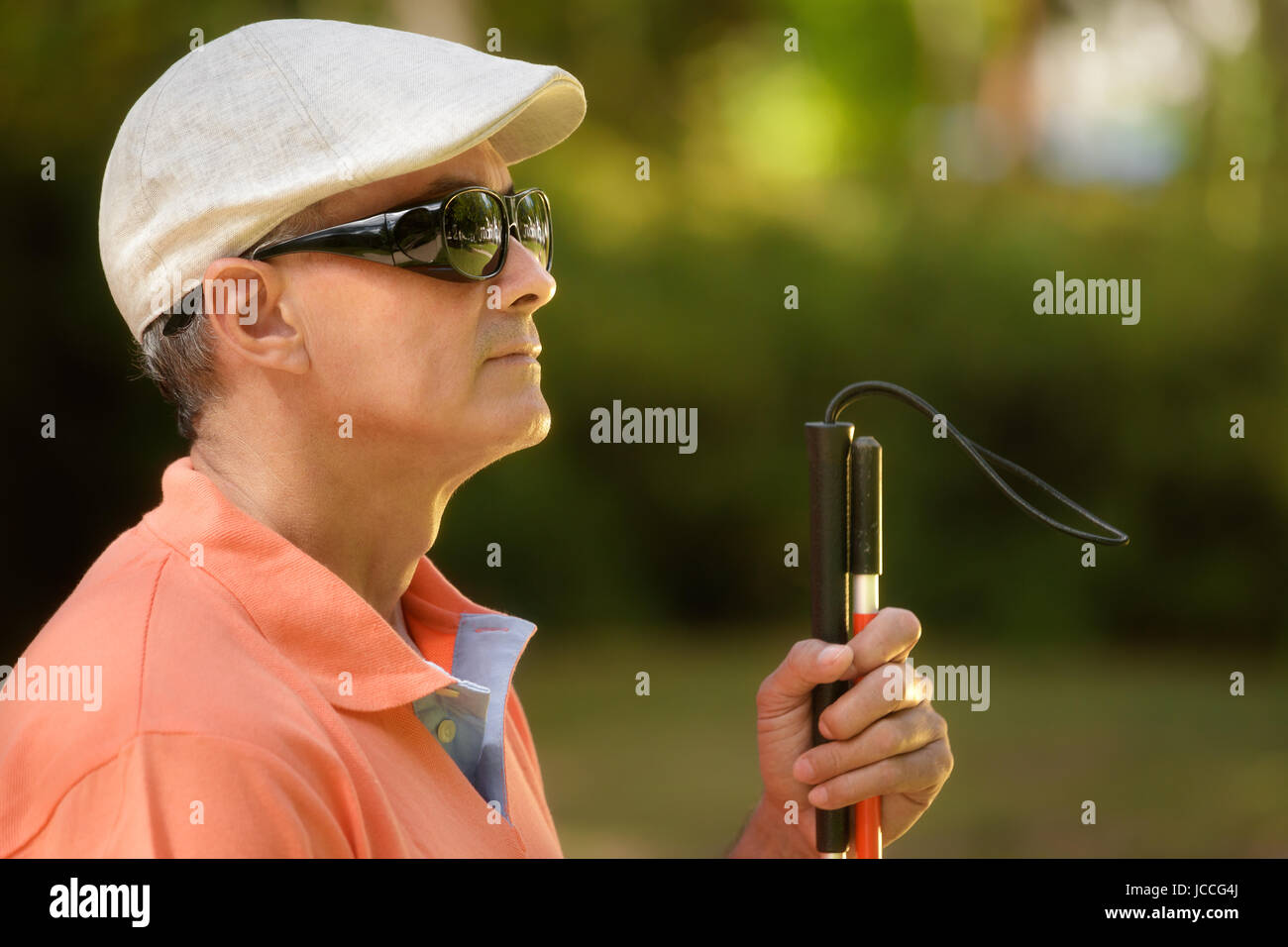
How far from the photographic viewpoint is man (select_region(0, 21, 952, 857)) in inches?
61.1

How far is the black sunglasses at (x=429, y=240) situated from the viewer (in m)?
1.83

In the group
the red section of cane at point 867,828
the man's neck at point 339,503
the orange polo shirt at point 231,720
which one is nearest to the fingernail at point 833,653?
the red section of cane at point 867,828

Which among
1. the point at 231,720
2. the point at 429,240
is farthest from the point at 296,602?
the point at 429,240

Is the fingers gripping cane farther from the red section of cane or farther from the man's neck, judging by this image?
the man's neck

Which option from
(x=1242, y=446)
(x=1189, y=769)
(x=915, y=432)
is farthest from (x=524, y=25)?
(x=1189, y=769)

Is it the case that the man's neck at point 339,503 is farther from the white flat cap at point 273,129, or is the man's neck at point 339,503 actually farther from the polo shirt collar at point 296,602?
the white flat cap at point 273,129

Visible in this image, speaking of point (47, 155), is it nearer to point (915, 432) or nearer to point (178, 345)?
point (915, 432)

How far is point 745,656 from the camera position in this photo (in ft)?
29.7

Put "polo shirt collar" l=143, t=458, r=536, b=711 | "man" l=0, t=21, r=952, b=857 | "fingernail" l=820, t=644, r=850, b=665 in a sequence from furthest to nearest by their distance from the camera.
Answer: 1. "fingernail" l=820, t=644, r=850, b=665
2. "polo shirt collar" l=143, t=458, r=536, b=711
3. "man" l=0, t=21, r=952, b=857

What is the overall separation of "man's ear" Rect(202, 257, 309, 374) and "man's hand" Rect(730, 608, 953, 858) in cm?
79

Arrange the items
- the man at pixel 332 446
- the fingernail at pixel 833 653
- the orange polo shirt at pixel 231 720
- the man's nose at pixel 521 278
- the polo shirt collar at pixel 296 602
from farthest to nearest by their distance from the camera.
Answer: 1. the man's nose at pixel 521 278
2. the fingernail at pixel 833 653
3. the polo shirt collar at pixel 296 602
4. the man at pixel 332 446
5. the orange polo shirt at pixel 231 720

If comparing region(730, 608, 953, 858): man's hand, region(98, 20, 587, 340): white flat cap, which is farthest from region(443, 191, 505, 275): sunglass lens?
region(730, 608, 953, 858): man's hand

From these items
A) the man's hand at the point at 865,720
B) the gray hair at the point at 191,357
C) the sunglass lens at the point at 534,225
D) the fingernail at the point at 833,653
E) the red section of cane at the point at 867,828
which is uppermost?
the sunglass lens at the point at 534,225

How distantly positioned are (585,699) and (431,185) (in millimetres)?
6814
